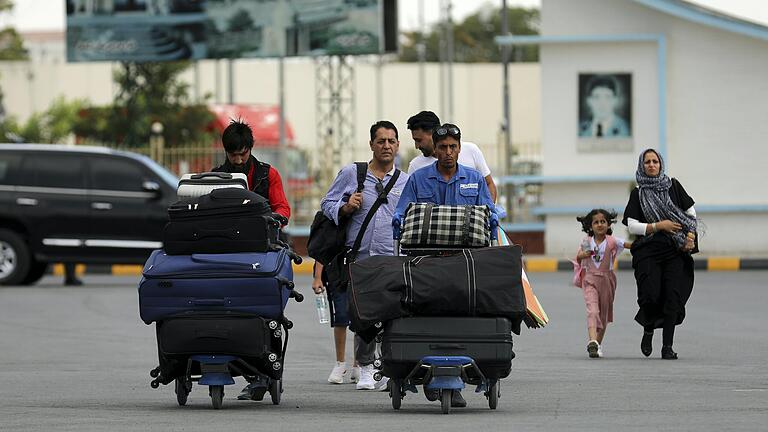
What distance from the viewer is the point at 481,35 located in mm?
110250

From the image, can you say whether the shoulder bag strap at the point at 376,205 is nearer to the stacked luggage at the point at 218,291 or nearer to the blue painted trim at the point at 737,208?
the stacked luggage at the point at 218,291

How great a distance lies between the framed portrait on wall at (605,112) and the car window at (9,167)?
390 inches

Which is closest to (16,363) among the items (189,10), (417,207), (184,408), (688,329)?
(184,408)

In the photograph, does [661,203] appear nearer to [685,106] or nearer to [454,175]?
[454,175]

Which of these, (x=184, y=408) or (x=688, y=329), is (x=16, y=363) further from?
(x=688, y=329)

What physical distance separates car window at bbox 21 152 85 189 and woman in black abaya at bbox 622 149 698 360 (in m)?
12.1

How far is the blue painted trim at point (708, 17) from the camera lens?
2928cm

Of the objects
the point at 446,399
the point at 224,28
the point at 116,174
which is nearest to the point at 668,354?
the point at 446,399

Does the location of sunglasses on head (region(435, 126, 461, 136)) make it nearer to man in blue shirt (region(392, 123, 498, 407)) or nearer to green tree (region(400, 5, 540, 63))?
man in blue shirt (region(392, 123, 498, 407))

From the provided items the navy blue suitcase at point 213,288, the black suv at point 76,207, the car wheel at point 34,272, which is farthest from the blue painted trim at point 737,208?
the navy blue suitcase at point 213,288

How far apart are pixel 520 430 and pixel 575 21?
21.5 m

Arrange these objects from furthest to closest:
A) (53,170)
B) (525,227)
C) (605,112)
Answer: (525,227), (605,112), (53,170)

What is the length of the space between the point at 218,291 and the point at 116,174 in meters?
15.1

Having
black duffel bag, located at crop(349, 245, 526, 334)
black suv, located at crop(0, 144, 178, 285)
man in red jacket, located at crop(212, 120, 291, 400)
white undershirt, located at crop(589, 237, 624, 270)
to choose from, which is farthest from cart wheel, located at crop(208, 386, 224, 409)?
black suv, located at crop(0, 144, 178, 285)
